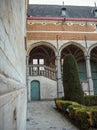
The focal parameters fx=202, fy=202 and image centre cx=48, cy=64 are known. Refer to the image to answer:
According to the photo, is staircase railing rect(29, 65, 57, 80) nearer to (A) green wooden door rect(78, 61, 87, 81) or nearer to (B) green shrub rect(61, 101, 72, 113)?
(A) green wooden door rect(78, 61, 87, 81)

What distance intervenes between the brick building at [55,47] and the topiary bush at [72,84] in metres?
4.80

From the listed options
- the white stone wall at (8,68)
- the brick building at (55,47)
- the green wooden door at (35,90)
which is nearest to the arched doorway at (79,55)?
the brick building at (55,47)

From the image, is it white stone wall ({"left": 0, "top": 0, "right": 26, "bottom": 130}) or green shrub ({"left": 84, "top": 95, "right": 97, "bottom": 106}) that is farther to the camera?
green shrub ({"left": 84, "top": 95, "right": 97, "bottom": 106})

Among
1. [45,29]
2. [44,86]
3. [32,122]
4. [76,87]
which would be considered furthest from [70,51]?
[32,122]

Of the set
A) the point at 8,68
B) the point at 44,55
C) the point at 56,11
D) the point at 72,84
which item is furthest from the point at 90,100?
the point at 8,68

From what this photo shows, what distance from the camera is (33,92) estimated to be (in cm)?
1795

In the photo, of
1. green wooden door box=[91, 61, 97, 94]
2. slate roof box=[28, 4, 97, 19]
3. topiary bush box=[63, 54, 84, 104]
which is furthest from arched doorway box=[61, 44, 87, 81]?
topiary bush box=[63, 54, 84, 104]

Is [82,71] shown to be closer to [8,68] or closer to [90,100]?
[90,100]

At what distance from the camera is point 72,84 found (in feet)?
41.8

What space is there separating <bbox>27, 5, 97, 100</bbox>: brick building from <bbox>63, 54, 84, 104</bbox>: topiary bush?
189 inches

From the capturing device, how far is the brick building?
58.5 feet

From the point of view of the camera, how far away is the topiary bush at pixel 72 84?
12.6 m

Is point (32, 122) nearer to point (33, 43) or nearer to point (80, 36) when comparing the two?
point (33, 43)

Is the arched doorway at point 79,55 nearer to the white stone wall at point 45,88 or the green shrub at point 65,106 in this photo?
the white stone wall at point 45,88
